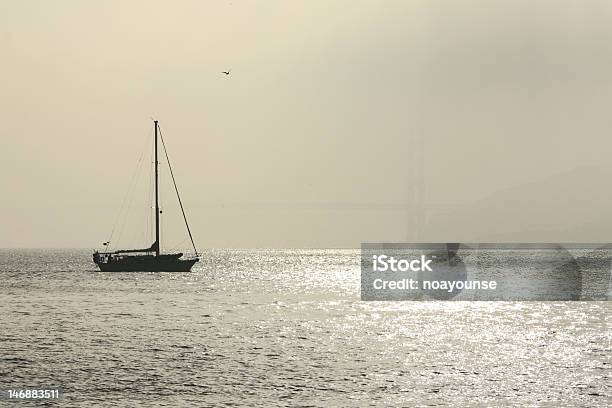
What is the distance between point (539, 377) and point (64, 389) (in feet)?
82.8

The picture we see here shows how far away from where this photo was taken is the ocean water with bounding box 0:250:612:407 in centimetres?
4512

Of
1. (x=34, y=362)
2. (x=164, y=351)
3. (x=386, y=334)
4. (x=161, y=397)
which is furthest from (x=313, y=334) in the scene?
(x=161, y=397)

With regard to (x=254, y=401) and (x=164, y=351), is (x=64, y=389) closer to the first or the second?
(x=254, y=401)

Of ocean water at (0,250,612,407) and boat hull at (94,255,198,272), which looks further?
boat hull at (94,255,198,272)

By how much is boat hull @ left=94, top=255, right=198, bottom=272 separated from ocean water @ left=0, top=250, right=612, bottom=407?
4094cm

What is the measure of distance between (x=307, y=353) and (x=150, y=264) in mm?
92224

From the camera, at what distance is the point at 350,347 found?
63.0 m

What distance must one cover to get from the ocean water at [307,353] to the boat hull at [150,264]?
134ft

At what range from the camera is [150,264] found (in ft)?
487

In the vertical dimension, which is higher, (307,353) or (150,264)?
(150,264)

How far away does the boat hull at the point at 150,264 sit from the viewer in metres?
149

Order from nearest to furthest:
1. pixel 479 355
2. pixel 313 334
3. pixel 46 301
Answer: pixel 479 355 → pixel 313 334 → pixel 46 301

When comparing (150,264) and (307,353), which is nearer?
(307,353)

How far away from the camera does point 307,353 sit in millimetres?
59781
